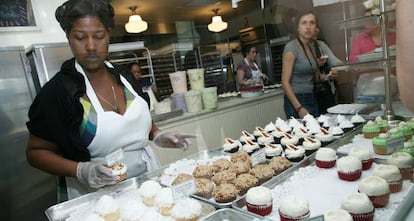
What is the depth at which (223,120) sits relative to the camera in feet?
6.80

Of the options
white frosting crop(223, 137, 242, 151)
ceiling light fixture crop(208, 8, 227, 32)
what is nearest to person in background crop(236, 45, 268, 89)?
ceiling light fixture crop(208, 8, 227, 32)

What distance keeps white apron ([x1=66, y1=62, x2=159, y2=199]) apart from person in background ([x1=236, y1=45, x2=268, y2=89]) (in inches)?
41.1

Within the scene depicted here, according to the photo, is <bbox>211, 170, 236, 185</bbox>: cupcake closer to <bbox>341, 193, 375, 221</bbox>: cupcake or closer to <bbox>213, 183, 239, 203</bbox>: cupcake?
<bbox>213, 183, 239, 203</bbox>: cupcake

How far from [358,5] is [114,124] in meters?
1.46

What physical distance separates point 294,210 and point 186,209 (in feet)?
1.14

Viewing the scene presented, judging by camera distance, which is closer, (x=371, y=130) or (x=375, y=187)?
(x=375, y=187)

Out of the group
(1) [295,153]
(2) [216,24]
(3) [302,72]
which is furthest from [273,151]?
(2) [216,24]

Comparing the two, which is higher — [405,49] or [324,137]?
[405,49]

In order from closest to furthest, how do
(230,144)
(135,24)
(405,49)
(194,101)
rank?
(405,49)
(230,144)
(194,101)
(135,24)

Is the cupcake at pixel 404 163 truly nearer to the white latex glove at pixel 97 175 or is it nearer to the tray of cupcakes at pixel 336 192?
the tray of cupcakes at pixel 336 192

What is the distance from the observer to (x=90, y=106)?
55.1 inches

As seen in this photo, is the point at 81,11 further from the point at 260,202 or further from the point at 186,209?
the point at 260,202

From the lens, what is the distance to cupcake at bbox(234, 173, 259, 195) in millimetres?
1190

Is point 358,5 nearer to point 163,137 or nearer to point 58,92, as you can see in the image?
point 163,137
